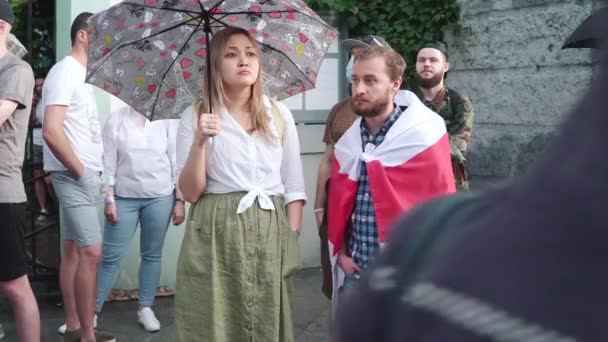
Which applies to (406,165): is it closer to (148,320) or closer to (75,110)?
(75,110)

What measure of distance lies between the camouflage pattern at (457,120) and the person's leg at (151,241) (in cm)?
185

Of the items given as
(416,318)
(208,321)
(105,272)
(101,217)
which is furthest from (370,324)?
(101,217)

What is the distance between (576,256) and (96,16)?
411 cm

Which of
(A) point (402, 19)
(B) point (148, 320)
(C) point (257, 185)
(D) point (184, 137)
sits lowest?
(B) point (148, 320)

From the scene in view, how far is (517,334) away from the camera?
63cm

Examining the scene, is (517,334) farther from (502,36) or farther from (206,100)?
(502,36)

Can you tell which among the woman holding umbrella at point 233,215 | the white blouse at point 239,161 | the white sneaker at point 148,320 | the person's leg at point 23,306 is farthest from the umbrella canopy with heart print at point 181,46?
the white sneaker at point 148,320

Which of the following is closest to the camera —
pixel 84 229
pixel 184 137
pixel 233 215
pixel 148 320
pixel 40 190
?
pixel 233 215

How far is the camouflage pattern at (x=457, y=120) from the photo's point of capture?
5.52 m

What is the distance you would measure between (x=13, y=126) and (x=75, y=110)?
0.80 meters

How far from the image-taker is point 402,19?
741cm

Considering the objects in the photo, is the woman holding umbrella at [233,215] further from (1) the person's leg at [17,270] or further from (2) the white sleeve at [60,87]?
(2) the white sleeve at [60,87]

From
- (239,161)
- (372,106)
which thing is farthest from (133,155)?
(372,106)

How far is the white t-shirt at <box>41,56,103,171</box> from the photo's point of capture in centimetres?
514
